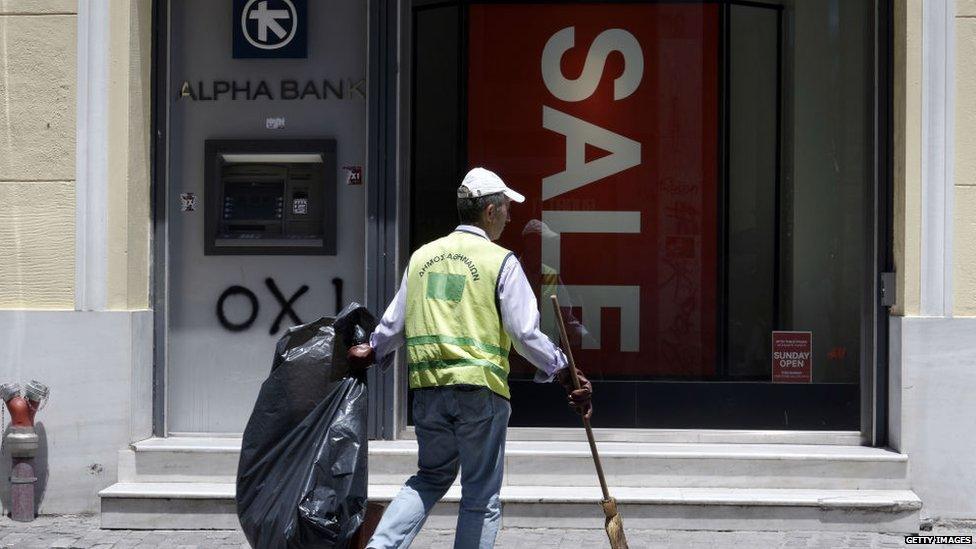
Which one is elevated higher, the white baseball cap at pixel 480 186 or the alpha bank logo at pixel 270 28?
the alpha bank logo at pixel 270 28

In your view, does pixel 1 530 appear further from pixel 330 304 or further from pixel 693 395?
pixel 693 395

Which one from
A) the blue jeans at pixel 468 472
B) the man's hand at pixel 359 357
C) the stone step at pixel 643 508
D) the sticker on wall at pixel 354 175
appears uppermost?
the sticker on wall at pixel 354 175

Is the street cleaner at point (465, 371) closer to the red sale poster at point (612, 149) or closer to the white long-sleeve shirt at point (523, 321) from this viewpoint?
the white long-sleeve shirt at point (523, 321)

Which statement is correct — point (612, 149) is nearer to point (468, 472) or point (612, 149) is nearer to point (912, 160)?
point (912, 160)

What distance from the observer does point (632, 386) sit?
7605 mm

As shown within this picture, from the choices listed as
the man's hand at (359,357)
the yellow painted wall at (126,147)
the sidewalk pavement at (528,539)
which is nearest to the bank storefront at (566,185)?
the yellow painted wall at (126,147)

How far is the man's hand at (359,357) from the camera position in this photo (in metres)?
5.05

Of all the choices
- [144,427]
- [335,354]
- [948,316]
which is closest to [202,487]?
[144,427]

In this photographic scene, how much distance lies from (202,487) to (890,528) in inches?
145

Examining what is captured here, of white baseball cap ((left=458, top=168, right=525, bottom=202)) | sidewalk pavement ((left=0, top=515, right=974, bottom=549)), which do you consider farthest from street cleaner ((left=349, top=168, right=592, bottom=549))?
sidewalk pavement ((left=0, top=515, right=974, bottom=549))

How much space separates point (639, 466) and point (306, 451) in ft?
8.32

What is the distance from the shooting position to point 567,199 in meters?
7.64

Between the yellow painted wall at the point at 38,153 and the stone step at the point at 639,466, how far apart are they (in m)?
1.08

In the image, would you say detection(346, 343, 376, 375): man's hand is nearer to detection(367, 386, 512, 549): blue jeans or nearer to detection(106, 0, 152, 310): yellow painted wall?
detection(367, 386, 512, 549): blue jeans
